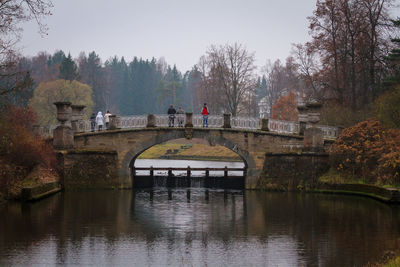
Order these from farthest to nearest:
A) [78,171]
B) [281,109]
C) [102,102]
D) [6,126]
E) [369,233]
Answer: [102,102]
[281,109]
[78,171]
[6,126]
[369,233]

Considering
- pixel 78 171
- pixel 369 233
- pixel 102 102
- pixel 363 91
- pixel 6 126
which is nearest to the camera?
pixel 369 233

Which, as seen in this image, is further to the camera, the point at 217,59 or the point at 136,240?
the point at 217,59

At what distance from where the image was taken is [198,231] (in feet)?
53.6

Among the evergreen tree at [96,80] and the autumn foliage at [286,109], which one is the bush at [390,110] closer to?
the autumn foliage at [286,109]

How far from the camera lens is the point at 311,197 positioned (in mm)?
25203

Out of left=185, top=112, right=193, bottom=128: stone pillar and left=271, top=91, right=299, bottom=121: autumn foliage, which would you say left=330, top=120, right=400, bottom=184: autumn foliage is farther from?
left=271, top=91, right=299, bottom=121: autumn foliage

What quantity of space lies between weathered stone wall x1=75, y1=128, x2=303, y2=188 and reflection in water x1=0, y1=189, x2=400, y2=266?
458cm

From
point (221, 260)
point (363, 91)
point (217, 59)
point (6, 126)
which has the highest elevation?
point (217, 59)

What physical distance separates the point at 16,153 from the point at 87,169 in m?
5.40

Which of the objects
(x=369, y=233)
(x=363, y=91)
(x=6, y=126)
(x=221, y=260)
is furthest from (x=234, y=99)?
(x=221, y=260)

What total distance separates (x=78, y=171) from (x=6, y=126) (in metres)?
6.20

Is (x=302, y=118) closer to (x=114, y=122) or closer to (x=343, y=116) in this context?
(x=343, y=116)

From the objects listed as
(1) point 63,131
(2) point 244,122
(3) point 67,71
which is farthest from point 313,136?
(3) point 67,71

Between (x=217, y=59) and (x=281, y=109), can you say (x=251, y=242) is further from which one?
(x=281, y=109)
